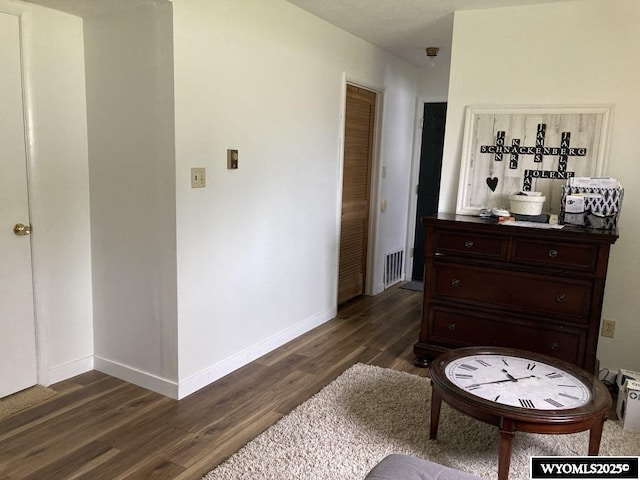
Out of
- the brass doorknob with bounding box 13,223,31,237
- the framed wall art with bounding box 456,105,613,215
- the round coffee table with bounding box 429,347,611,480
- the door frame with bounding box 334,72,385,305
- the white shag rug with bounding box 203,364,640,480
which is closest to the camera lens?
the round coffee table with bounding box 429,347,611,480

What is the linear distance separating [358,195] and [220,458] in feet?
9.40

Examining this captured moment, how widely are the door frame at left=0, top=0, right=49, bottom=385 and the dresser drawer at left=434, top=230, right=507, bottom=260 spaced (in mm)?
2343

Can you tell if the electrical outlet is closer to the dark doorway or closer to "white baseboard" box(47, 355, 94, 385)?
the dark doorway

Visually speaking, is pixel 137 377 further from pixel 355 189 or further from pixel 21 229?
pixel 355 189

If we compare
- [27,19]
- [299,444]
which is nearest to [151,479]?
[299,444]

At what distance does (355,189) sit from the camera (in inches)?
180

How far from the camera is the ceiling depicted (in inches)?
126

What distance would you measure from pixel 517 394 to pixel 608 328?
1478 millimetres

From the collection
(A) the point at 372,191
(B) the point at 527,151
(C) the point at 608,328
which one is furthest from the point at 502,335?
(A) the point at 372,191

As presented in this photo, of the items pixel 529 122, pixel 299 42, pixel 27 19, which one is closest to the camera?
pixel 27 19

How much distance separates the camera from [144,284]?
2852mm

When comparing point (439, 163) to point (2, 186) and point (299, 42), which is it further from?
point (2, 186)

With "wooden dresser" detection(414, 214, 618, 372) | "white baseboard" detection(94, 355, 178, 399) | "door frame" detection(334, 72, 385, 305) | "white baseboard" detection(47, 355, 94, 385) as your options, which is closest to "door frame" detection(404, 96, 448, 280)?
"door frame" detection(334, 72, 385, 305)

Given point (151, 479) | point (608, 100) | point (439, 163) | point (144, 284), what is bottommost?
point (151, 479)
